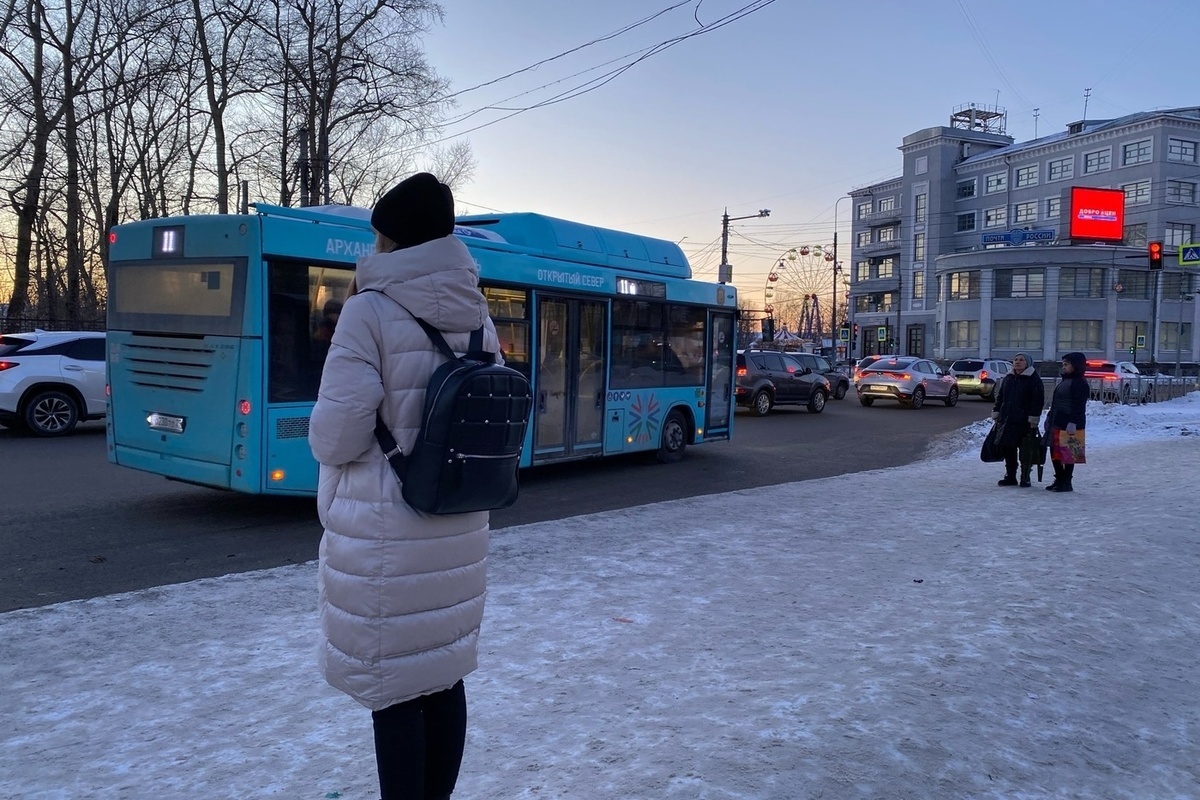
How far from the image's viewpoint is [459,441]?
258 centimetres

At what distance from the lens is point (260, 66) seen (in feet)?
99.2

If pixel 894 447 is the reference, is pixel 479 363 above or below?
above

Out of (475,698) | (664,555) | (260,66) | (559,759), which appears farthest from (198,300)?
(260,66)

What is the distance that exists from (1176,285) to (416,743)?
74077 mm

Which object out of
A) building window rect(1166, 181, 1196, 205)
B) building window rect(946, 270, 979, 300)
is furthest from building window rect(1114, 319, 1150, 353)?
building window rect(946, 270, 979, 300)

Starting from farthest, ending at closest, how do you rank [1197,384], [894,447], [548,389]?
[1197,384]
[894,447]
[548,389]

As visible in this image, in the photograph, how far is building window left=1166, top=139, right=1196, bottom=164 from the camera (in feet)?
199

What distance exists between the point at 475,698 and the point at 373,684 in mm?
1721

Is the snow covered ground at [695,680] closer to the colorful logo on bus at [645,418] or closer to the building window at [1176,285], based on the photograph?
the colorful logo on bus at [645,418]

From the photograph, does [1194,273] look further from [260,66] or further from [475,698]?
[475,698]

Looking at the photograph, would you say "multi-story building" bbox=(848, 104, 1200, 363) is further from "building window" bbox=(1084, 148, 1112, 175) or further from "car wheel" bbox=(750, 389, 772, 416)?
"car wheel" bbox=(750, 389, 772, 416)

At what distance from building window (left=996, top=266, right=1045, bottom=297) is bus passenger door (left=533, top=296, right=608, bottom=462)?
5955 centimetres

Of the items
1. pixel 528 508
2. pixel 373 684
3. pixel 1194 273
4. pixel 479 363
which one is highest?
pixel 1194 273

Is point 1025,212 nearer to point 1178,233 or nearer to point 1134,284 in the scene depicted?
point 1134,284
